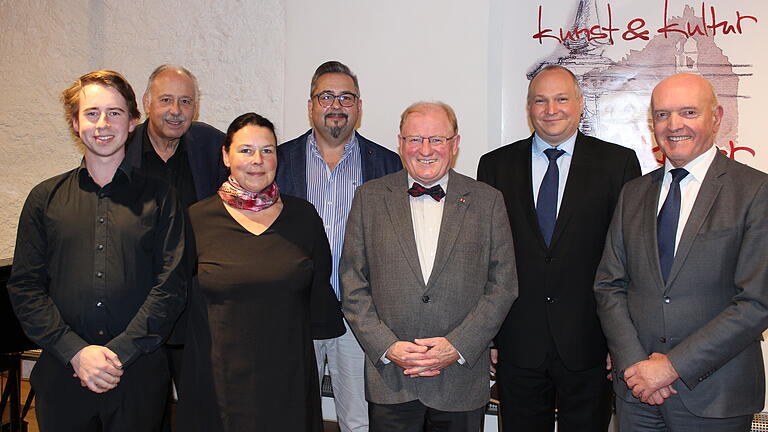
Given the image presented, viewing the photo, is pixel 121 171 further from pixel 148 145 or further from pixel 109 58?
pixel 109 58

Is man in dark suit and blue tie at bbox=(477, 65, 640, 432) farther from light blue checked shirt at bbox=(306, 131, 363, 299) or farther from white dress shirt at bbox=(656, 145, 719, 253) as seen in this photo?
light blue checked shirt at bbox=(306, 131, 363, 299)

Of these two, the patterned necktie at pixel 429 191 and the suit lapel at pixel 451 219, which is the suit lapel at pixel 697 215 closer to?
the suit lapel at pixel 451 219

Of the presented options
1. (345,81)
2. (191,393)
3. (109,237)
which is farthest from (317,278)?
(345,81)

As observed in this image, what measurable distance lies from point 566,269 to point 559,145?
58 centimetres

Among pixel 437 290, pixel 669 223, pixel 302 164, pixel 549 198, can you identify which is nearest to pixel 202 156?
pixel 302 164

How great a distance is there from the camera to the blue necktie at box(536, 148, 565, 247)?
9.02 feet

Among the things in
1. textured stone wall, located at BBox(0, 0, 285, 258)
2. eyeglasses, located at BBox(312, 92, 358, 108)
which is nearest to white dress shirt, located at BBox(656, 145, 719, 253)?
eyeglasses, located at BBox(312, 92, 358, 108)

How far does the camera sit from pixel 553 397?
2.78 metres

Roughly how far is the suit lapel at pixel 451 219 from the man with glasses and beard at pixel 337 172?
653mm

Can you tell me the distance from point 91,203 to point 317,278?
3.03 ft

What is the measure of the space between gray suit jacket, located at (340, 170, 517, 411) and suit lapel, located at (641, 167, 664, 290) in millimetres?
515

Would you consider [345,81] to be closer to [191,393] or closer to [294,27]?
[294,27]

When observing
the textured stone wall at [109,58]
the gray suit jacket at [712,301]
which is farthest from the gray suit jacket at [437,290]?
the textured stone wall at [109,58]

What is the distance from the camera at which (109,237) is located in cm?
230
